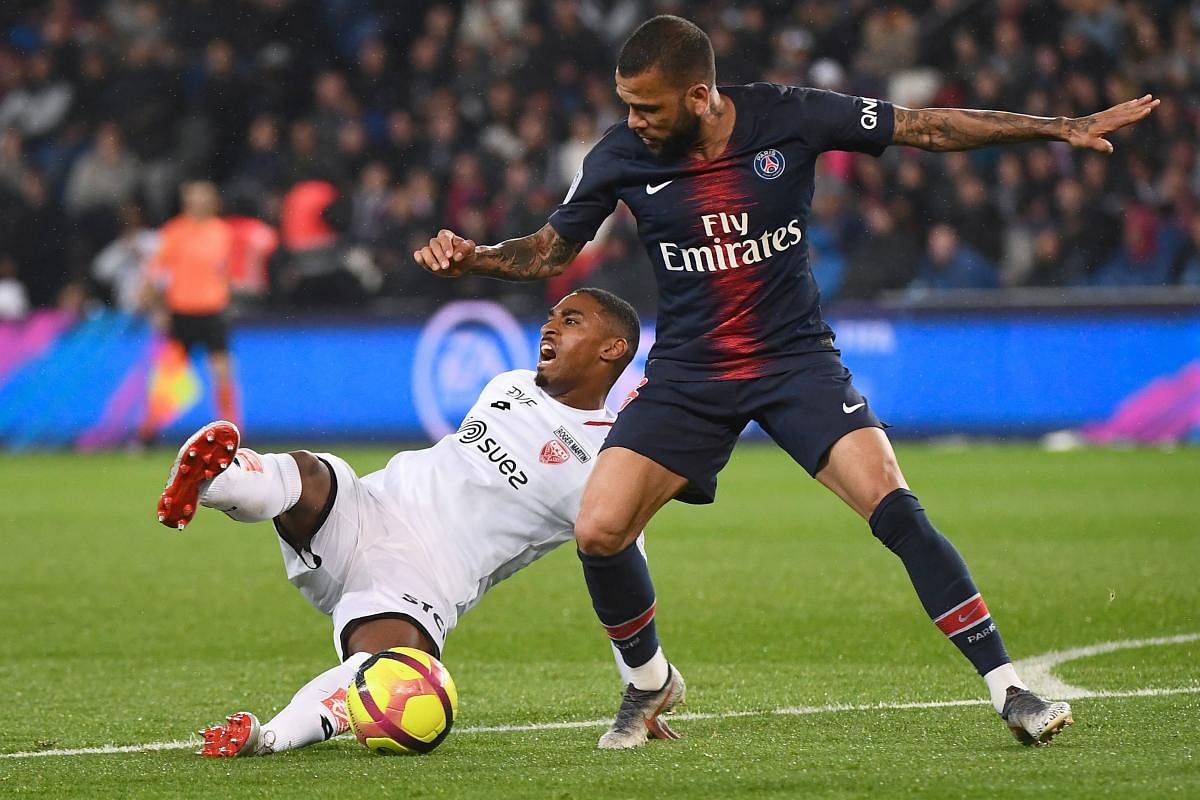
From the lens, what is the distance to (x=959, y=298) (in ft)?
54.6

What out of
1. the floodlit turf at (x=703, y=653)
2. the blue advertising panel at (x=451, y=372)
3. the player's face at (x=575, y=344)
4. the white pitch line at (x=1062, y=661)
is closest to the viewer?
the floodlit turf at (x=703, y=653)

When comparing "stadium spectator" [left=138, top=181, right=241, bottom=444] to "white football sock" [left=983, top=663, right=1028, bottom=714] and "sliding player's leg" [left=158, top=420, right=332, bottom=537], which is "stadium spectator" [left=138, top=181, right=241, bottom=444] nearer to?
"sliding player's leg" [left=158, top=420, right=332, bottom=537]

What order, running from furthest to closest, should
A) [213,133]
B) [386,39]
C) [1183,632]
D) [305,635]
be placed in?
[386,39] < [213,133] < [305,635] < [1183,632]

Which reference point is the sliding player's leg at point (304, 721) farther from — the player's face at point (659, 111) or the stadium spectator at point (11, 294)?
the stadium spectator at point (11, 294)

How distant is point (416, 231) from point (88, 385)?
3.50 meters

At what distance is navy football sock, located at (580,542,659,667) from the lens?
5.39 metres

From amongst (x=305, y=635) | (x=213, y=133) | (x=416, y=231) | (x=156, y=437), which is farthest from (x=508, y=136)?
(x=305, y=635)

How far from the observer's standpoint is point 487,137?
765 inches

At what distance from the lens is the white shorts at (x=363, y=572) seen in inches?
217

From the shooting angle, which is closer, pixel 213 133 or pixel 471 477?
pixel 471 477

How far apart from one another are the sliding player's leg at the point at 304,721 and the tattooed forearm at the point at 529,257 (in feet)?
3.64

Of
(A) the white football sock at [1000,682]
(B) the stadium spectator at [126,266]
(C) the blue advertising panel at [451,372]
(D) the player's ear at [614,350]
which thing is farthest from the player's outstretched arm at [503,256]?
(B) the stadium spectator at [126,266]

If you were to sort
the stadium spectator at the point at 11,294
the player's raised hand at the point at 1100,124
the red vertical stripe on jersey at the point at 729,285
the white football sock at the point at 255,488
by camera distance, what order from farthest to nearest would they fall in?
the stadium spectator at the point at 11,294
the red vertical stripe on jersey at the point at 729,285
the white football sock at the point at 255,488
the player's raised hand at the point at 1100,124

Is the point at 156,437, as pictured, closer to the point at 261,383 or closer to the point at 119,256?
the point at 261,383
